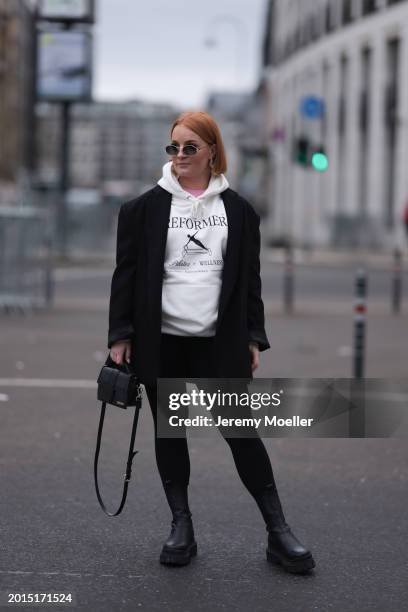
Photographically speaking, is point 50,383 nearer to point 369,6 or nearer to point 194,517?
point 194,517

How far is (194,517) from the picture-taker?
5707 millimetres

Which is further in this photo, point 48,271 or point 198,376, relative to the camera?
point 48,271

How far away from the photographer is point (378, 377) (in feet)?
35.8

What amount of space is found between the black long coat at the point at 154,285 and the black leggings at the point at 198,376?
67 millimetres

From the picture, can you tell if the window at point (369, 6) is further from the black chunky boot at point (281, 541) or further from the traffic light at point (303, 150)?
the black chunky boot at point (281, 541)

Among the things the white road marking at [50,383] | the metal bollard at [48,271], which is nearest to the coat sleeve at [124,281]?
the white road marking at [50,383]

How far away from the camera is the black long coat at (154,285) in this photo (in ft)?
15.1

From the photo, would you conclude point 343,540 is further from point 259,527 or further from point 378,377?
point 378,377

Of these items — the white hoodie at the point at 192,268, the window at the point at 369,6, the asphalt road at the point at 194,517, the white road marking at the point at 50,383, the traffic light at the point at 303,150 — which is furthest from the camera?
the window at the point at 369,6

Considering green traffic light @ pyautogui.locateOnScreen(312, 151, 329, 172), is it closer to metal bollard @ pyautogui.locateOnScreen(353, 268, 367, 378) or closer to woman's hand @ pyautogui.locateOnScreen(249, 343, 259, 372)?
metal bollard @ pyautogui.locateOnScreen(353, 268, 367, 378)

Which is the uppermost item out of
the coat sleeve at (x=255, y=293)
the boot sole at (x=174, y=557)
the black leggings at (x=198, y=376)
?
the coat sleeve at (x=255, y=293)

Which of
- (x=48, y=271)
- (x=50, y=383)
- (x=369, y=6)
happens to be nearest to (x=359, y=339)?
(x=50, y=383)

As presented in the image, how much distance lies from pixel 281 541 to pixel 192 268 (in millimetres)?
1186

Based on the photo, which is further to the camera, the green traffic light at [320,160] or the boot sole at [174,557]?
the green traffic light at [320,160]
